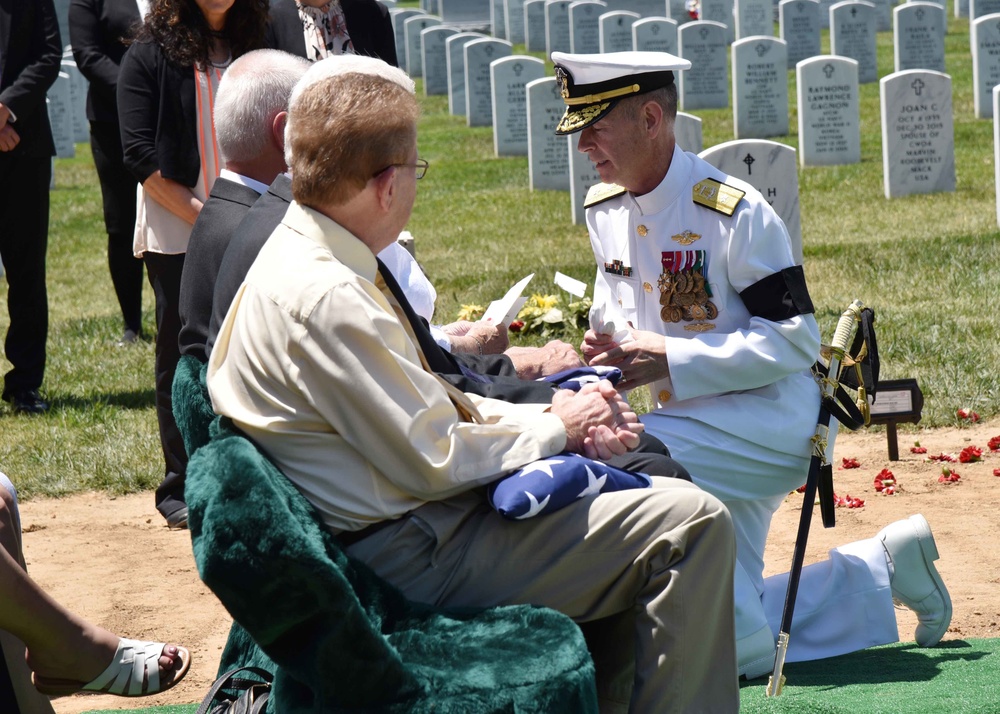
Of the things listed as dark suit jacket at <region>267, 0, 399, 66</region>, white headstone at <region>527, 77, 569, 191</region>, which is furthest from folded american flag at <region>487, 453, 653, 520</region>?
white headstone at <region>527, 77, 569, 191</region>

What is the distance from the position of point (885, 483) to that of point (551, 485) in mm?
3064

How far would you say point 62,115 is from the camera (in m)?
15.3

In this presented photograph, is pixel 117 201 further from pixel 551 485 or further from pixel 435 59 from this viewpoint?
pixel 435 59

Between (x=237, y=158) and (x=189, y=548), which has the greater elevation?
(x=237, y=158)

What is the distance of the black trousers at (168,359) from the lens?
15.9ft

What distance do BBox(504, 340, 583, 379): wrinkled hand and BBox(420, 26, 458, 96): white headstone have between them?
1559cm

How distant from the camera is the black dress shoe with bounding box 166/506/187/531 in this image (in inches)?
194

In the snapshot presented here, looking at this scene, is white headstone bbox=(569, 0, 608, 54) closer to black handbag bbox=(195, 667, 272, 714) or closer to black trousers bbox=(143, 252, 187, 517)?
black trousers bbox=(143, 252, 187, 517)

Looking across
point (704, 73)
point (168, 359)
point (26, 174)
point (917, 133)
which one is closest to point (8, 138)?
point (26, 174)

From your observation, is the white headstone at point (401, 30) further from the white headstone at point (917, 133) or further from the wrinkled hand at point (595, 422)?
the wrinkled hand at point (595, 422)

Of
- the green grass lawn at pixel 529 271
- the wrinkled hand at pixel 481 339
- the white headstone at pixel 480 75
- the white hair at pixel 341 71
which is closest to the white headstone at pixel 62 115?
the green grass lawn at pixel 529 271

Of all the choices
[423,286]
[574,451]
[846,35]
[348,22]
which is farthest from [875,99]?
[574,451]

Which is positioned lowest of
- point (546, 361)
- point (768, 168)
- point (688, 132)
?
point (546, 361)

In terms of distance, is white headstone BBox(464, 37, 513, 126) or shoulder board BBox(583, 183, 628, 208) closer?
shoulder board BBox(583, 183, 628, 208)
